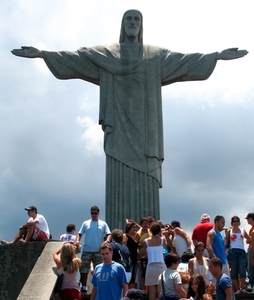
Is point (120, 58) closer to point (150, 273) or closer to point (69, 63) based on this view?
point (69, 63)

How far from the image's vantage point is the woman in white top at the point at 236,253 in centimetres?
1148

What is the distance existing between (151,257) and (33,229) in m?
2.52

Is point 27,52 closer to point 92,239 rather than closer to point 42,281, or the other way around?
point 92,239

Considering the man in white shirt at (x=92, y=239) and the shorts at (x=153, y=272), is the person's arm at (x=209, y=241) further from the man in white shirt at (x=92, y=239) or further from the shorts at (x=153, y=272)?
the man in white shirt at (x=92, y=239)

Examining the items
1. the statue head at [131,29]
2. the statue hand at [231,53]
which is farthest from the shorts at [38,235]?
the statue hand at [231,53]

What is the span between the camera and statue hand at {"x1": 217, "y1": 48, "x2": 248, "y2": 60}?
16.9 m

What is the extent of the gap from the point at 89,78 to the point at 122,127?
5.80 ft

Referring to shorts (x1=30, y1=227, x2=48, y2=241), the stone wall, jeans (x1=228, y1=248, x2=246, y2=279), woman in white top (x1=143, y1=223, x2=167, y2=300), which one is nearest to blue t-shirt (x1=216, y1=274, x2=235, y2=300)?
woman in white top (x1=143, y1=223, x2=167, y2=300)

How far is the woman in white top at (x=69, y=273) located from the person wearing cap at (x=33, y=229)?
8.67 ft

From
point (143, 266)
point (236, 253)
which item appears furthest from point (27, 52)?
point (236, 253)

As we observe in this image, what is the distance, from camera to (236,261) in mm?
11617

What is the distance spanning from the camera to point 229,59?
17.1 metres

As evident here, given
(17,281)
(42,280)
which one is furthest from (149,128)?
(42,280)

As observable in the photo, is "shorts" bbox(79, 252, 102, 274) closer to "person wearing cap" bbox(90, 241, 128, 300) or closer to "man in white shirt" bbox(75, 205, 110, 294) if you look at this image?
"man in white shirt" bbox(75, 205, 110, 294)
